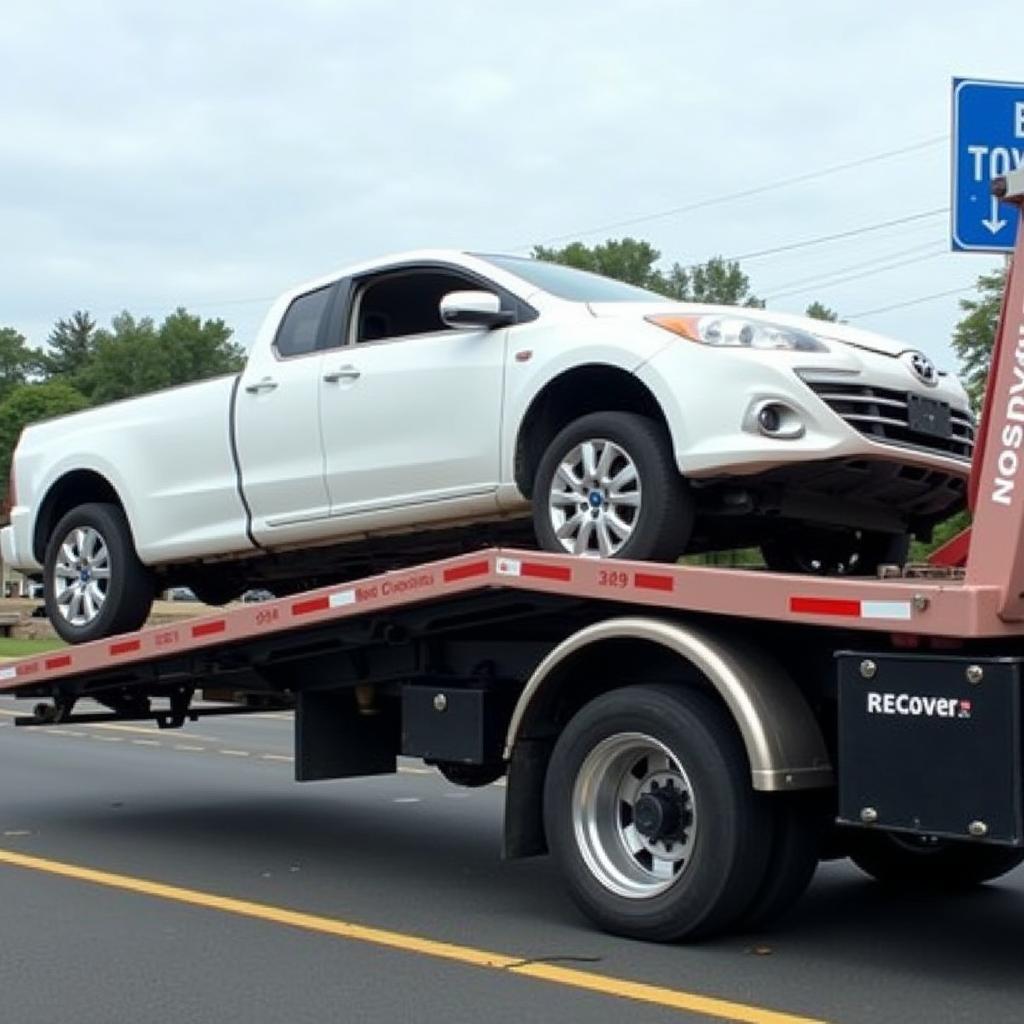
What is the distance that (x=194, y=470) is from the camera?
9.30m

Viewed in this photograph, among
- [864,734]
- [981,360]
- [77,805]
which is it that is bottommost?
[77,805]

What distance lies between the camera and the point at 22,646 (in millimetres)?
32000

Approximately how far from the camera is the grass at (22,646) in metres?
29.2

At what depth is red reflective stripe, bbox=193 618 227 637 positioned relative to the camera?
857 cm

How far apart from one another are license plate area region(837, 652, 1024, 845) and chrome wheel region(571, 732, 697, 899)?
29.6 inches

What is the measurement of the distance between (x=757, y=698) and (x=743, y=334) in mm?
1558

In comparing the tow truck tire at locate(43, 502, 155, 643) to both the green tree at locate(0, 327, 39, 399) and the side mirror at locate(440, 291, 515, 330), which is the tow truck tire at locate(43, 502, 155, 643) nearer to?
the side mirror at locate(440, 291, 515, 330)

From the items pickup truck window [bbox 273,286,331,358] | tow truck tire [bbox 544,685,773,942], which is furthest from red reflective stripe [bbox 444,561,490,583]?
pickup truck window [bbox 273,286,331,358]

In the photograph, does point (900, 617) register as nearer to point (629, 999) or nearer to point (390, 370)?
point (629, 999)

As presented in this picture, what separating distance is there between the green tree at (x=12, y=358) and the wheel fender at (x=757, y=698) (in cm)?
11615

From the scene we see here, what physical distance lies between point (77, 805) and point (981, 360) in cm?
2929

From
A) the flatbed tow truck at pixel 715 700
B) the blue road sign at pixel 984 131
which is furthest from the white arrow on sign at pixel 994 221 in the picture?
the flatbed tow truck at pixel 715 700

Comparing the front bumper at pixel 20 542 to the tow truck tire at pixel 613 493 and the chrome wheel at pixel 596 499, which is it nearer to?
the tow truck tire at pixel 613 493

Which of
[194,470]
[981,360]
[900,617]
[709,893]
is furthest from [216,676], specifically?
[981,360]
